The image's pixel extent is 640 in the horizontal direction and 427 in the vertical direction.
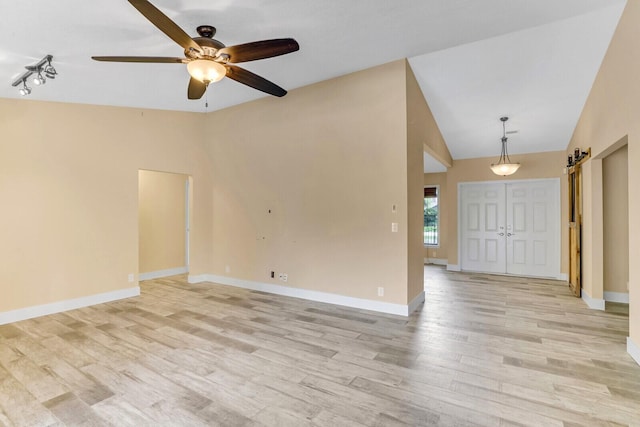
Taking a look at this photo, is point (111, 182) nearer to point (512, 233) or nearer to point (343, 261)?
point (343, 261)

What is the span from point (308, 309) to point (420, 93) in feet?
11.6

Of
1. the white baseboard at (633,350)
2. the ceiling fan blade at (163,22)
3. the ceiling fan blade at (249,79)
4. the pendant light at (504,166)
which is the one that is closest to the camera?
the ceiling fan blade at (163,22)

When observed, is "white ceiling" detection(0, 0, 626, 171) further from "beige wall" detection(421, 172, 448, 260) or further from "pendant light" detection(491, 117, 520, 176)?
"beige wall" detection(421, 172, 448, 260)

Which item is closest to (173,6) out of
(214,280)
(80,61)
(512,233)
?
(80,61)

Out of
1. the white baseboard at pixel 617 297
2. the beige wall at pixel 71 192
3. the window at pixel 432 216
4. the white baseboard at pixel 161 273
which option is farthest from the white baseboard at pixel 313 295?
the window at pixel 432 216

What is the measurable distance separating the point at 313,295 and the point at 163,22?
148 inches

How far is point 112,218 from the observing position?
4.76 m

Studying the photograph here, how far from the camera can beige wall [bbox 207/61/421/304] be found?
4.06 m

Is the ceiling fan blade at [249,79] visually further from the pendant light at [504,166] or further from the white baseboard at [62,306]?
the pendant light at [504,166]

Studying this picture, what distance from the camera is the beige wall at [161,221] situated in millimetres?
6250

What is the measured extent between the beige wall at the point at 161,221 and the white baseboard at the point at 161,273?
2.5 inches

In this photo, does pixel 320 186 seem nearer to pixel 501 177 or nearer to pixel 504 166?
pixel 504 166

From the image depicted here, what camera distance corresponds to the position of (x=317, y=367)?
8.79 feet

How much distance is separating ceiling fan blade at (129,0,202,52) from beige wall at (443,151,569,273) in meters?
6.36
